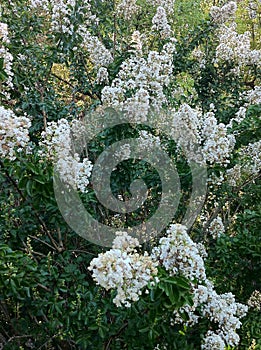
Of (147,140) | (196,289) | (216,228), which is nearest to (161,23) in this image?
(147,140)

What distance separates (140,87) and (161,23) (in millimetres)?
1323

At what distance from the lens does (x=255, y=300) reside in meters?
3.46

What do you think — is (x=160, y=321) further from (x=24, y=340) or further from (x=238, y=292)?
(x=238, y=292)

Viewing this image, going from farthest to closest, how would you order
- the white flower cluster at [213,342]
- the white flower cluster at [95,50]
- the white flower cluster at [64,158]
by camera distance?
the white flower cluster at [95,50], the white flower cluster at [213,342], the white flower cluster at [64,158]

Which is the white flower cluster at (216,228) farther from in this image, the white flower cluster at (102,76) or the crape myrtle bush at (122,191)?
the white flower cluster at (102,76)

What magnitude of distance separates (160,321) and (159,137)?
3.93ft

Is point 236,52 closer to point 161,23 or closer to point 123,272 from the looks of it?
point 161,23

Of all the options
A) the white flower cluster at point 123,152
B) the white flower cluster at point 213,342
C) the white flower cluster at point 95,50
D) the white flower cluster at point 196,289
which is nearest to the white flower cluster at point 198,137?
the white flower cluster at point 123,152

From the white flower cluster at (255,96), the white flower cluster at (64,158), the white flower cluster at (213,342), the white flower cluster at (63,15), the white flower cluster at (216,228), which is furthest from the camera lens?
the white flower cluster at (255,96)

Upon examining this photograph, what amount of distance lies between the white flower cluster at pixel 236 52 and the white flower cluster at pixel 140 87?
1.00m

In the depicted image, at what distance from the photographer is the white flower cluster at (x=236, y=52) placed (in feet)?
13.5

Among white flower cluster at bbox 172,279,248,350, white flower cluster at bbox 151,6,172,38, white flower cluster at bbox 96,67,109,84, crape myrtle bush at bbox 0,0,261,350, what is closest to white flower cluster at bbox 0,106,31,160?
crape myrtle bush at bbox 0,0,261,350

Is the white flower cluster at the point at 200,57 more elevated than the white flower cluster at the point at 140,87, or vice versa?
the white flower cluster at the point at 200,57

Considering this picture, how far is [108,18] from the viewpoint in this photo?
13.7 ft
